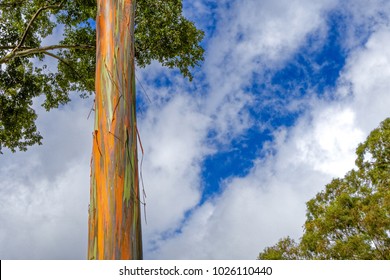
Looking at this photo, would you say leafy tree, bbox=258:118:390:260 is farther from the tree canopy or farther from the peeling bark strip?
the peeling bark strip

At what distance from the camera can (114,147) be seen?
3.16 m

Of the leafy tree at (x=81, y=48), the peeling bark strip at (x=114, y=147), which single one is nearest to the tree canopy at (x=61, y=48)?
the leafy tree at (x=81, y=48)

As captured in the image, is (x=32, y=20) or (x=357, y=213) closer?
(x=32, y=20)

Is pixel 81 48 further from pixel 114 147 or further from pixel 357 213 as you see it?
pixel 357 213

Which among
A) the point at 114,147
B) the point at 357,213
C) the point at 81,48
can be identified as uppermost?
the point at 81,48

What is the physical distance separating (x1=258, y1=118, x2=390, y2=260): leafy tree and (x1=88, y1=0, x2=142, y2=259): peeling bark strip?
15491 mm

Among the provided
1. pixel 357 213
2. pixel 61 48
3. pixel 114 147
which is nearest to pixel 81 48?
pixel 61 48

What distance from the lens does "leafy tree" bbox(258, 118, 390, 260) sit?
1688cm

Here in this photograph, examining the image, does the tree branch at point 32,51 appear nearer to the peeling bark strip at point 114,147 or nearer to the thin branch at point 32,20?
the thin branch at point 32,20

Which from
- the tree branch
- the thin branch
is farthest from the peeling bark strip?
the thin branch

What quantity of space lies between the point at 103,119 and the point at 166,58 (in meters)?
9.37

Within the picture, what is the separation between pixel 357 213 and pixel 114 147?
56.9 feet

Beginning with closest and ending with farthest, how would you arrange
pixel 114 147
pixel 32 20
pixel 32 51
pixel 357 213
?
pixel 114 147, pixel 32 51, pixel 32 20, pixel 357 213
